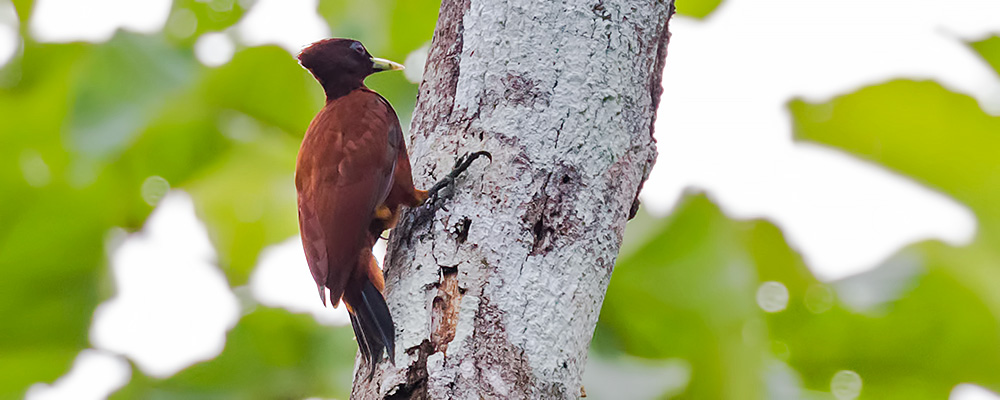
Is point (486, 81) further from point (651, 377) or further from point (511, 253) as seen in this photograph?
point (651, 377)

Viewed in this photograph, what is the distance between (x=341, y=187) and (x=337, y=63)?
1.13 feet

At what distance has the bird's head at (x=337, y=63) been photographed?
5.32ft

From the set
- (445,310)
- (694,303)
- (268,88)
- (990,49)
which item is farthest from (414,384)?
(990,49)

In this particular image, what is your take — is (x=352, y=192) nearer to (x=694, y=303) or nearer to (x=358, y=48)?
(x=358, y=48)

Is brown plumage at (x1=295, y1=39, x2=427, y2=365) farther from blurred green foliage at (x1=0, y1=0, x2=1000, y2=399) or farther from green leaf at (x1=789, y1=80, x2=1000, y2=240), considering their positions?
green leaf at (x1=789, y1=80, x2=1000, y2=240)

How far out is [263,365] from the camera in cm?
259

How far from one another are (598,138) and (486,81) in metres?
0.19

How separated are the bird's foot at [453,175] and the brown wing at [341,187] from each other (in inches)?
3.9

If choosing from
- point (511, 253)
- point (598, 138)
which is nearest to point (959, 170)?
point (598, 138)

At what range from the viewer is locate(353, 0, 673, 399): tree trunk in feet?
3.53

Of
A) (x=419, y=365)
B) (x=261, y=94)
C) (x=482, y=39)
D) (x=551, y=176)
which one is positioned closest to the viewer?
(x=419, y=365)

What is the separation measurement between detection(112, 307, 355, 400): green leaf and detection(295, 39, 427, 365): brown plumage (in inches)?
45.2

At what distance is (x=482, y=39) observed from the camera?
51.4 inches

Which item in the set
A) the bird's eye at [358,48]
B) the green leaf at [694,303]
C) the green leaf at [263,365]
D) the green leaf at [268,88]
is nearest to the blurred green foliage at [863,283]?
the green leaf at [694,303]
